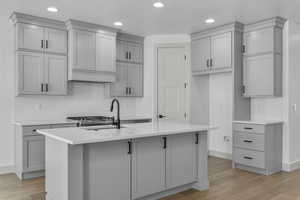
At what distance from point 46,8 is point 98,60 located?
4.41ft

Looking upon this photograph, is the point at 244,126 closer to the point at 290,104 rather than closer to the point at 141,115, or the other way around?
the point at 290,104

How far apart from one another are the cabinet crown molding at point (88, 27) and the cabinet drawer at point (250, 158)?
11.0 feet

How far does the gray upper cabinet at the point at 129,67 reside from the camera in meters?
5.59

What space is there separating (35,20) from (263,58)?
4.11 m

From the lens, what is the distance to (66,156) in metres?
2.47

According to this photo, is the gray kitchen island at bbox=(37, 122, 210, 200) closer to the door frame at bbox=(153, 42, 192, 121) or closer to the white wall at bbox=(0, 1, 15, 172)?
the white wall at bbox=(0, 1, 15, 172)

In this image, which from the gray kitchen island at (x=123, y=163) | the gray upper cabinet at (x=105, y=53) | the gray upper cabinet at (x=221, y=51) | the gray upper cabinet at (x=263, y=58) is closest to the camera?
the gray kitchen island at (x=123, y=163)

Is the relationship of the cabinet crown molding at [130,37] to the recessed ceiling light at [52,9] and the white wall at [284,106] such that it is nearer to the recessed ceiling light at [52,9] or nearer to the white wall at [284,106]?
the recessed ceiling light at [52,9]

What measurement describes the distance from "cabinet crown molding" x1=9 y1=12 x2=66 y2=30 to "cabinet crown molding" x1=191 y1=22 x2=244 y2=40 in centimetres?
272

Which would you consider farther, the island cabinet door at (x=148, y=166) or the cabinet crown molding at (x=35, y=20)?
the cabinet crown molding at (x=35, y=20)

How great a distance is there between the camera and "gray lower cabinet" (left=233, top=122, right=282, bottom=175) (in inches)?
171

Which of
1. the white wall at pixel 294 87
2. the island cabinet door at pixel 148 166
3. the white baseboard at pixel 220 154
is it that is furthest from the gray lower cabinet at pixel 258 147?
the island cabinet door at pixel 148 166

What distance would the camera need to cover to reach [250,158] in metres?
4.50

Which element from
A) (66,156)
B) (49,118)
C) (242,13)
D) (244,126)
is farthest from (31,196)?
(242,13)
